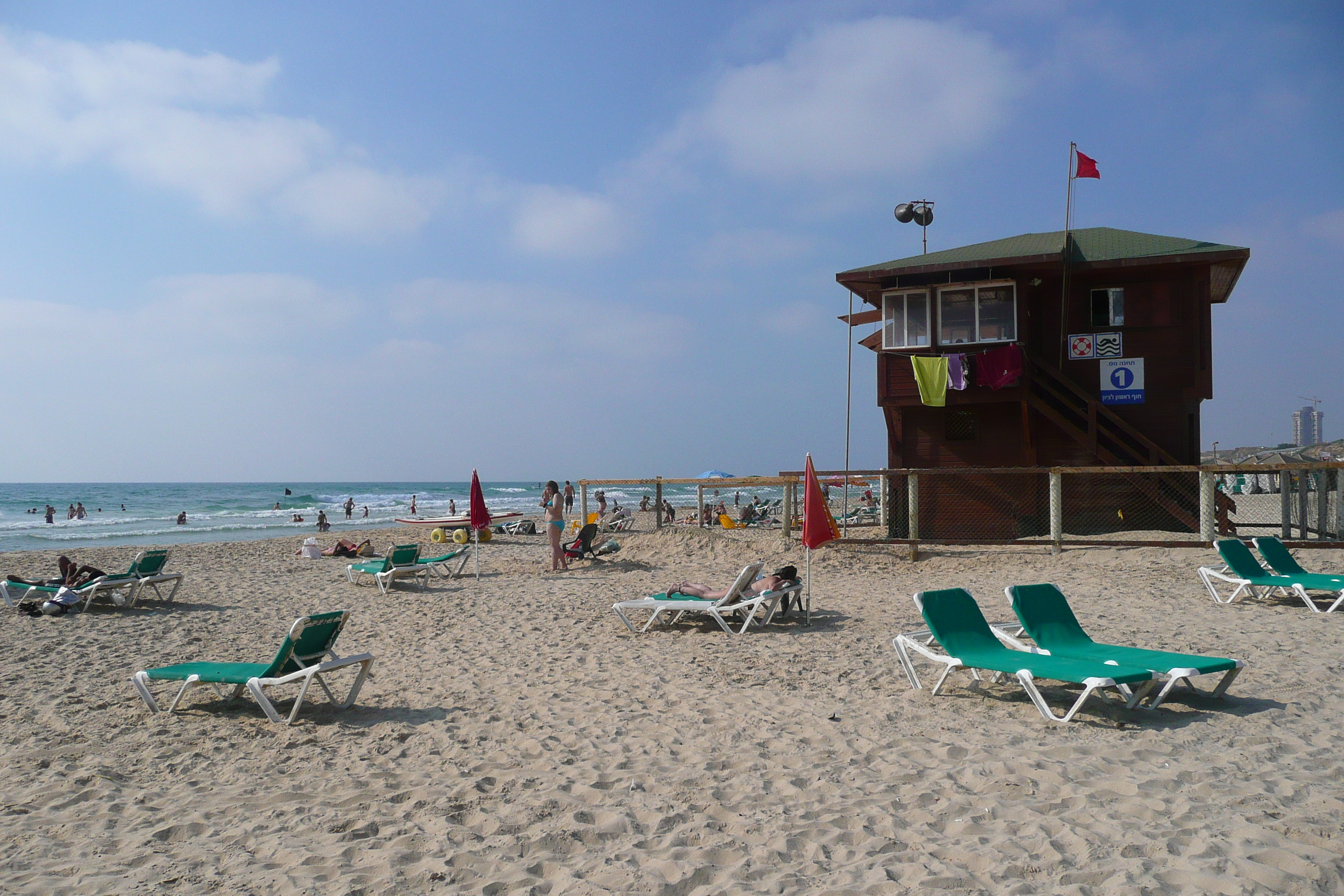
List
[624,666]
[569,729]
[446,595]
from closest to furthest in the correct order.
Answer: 1. [569,729]
2. [624,666]
3. [446,595]

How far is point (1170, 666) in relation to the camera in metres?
5.57

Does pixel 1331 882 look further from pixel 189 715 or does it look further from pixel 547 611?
pixel 547 611

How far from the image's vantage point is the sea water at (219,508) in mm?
33625

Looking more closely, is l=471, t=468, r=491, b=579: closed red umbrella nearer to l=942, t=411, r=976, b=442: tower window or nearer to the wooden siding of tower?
the wooden siding of tower

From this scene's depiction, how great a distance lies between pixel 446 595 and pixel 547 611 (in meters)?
2.57

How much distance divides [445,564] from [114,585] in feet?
20.6

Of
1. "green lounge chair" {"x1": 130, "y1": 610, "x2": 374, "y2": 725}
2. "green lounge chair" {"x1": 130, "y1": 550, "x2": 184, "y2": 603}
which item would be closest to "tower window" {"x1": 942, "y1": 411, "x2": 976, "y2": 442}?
"green lounge chair" {"x1": 130, "y1": 550, "x2": 184, "y2": 603}

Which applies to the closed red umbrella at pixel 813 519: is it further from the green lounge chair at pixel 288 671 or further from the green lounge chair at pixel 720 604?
the green lounge chair at pixel 288 671

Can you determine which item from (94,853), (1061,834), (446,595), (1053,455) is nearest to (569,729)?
(94,853)

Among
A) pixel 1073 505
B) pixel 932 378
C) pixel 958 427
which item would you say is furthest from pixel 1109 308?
pixel 1073 505

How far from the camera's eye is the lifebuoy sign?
18031 millimetres

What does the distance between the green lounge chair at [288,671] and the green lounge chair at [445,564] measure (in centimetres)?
723

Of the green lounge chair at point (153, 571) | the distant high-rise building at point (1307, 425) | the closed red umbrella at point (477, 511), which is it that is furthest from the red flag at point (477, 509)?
the distant high-rise building at point (1307, 425)

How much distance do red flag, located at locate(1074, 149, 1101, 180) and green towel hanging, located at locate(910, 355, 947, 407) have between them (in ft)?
16.3
